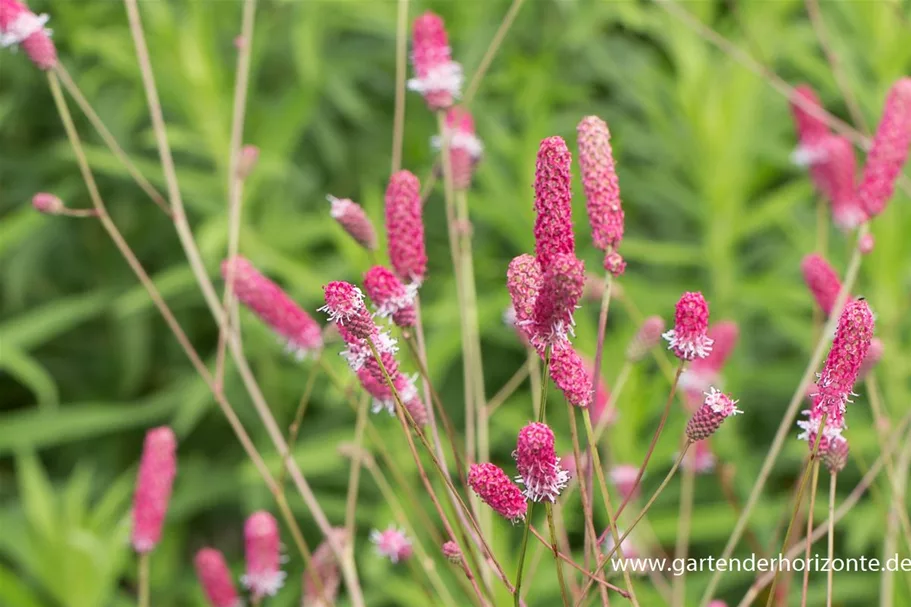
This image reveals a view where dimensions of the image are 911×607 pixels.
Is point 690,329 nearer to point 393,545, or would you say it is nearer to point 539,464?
point 539,464

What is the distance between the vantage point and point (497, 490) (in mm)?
537

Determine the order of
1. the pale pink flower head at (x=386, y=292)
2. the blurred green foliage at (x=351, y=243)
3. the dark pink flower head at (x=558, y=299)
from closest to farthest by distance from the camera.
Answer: the dark pink flower head at (x=558, y=299), the pale pink flower head at (x=386, y=292), the blurred green foliage at (x=351, y=243)

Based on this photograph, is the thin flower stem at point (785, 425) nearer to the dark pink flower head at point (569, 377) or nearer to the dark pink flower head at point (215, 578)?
the dark pink flower head at point (569, 377)

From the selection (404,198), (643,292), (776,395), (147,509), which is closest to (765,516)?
(776,395)

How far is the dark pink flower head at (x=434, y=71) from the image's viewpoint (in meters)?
0.92

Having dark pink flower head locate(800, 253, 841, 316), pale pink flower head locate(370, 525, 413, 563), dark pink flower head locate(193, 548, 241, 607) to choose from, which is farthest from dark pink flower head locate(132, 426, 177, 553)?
dark pink flower head locate(800, 253, 841, 316)

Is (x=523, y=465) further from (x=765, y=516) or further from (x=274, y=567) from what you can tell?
(x=765, y=516)

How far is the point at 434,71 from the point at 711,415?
1.43 feet

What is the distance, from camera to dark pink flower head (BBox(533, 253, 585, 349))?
0.52 metres

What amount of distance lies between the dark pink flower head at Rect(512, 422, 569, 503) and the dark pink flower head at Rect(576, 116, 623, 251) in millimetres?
181

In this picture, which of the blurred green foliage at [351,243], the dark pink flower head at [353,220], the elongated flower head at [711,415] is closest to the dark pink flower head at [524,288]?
the elongated flower head at [711,415]

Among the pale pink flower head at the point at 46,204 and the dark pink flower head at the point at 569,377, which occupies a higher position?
the dark pink flower head at the point at 569,377

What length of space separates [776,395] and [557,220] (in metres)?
1.43

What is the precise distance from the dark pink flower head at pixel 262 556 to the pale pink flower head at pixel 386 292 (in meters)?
0.33
